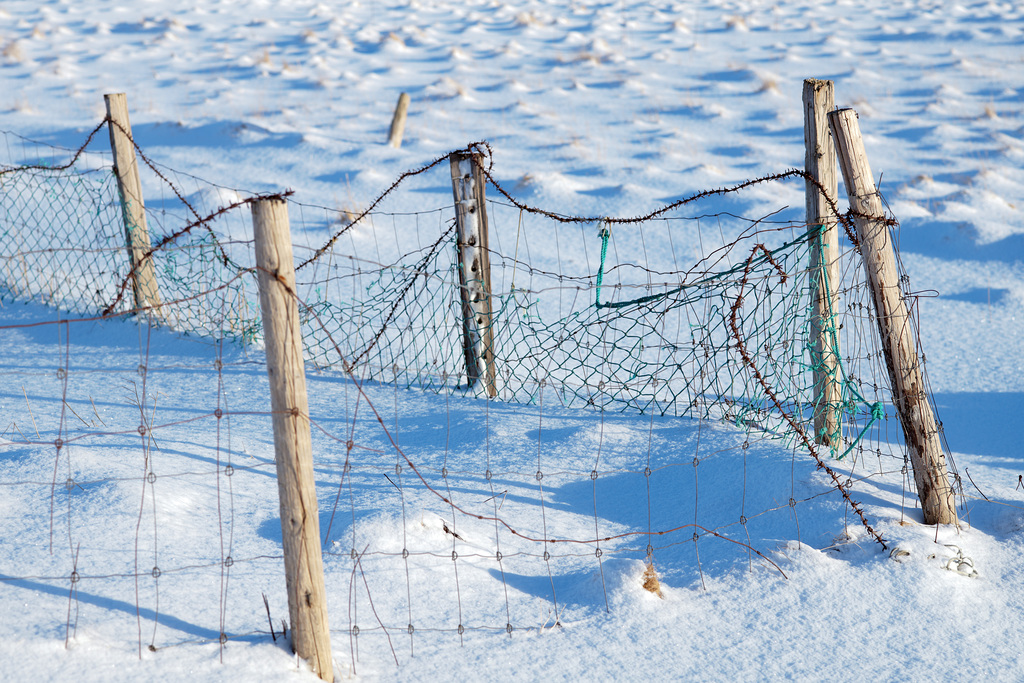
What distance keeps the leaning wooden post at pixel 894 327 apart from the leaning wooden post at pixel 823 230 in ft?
1.23

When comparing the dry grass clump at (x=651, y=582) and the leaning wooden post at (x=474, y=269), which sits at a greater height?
the leaning wooden post at (x=474, y=269)

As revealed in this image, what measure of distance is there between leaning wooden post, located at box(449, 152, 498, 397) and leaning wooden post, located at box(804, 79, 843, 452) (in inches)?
62.9

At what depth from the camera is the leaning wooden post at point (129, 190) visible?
523 centimetres

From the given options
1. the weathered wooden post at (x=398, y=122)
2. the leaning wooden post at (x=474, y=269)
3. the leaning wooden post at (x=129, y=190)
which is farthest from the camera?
the weathered wooden post at (x=398, y=122)

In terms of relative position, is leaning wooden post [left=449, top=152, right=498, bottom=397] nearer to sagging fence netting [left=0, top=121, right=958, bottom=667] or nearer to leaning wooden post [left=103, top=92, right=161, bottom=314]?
sagging fence netting [left=0, top=121, right=958, bottom=667]

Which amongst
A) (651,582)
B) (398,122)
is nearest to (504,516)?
(651,582)

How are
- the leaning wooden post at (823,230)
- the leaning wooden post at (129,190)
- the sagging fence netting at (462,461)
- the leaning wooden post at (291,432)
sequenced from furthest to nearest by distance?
the leaning wooden post at (129,190), the leaning wooden post at (823,230), the sagging fence netting at (462,461), the leaning wooden post at (291,432)

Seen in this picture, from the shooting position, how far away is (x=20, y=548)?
2.69 metres

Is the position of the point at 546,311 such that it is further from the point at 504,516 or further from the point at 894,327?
the point at 894,327

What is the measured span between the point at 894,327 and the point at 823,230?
566mm

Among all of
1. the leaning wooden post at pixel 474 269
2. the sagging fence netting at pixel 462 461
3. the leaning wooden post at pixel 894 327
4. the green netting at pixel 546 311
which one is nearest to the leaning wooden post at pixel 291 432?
the sagging fence netting at pixel 462 461

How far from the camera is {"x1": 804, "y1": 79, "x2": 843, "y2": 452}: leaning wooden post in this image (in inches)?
130

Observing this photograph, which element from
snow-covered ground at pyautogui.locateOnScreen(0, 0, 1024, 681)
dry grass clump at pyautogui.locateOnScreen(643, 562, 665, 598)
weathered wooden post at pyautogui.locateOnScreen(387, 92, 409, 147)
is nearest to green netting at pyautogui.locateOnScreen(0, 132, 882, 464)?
snow-covered ground at pyautogui.locateOnScreen(0, 0, 1024, 681)

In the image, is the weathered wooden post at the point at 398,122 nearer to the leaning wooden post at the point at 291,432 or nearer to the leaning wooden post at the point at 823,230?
the leaning wooden post at the point at 823,230
